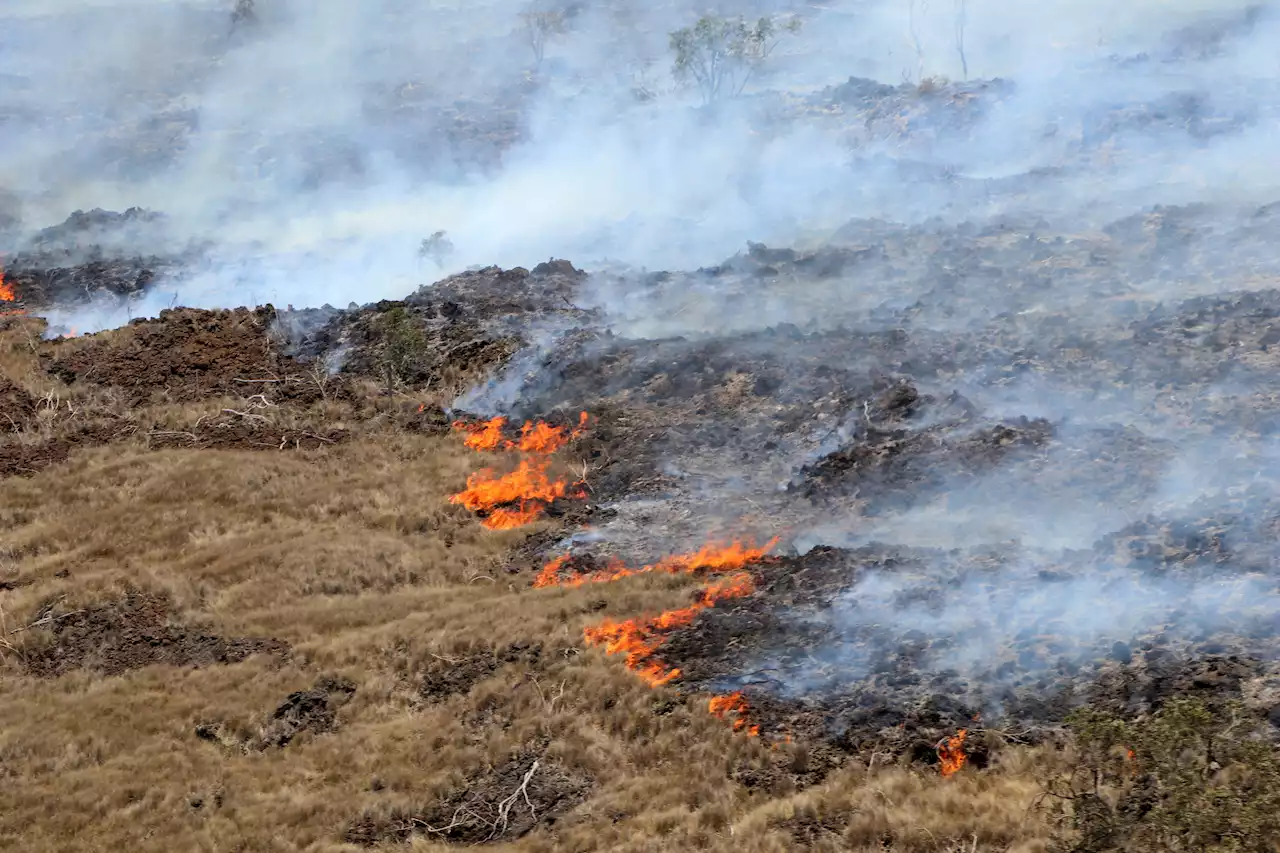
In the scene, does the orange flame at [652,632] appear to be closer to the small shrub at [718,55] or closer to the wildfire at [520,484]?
the wildfire at [520,484]

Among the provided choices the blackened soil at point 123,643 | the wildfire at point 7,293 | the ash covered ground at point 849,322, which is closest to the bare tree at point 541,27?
the ash covered ground at point 849,322

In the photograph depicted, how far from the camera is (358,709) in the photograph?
14.4 meters

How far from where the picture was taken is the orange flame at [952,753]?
37.3ft

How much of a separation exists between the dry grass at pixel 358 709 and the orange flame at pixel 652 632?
312mm

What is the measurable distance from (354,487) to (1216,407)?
15152 mm

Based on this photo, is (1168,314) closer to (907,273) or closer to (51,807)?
(907,273)

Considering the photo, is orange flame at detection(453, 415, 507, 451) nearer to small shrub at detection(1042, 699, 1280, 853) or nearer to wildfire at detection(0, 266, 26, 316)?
small shrub at detection(1042, 699, 1280, 853)

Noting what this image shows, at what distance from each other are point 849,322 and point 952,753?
1436 cm

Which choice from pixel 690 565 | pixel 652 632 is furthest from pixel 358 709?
pixel 690 565

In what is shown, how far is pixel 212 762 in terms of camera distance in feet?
A: 43.6

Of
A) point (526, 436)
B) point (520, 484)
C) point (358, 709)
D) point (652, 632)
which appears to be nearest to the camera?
point (358, 709)

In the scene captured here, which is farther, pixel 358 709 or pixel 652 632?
pixel 652 632

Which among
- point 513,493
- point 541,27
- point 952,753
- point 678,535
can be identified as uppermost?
point 541,27

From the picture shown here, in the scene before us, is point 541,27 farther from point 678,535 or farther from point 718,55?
point 678,535
